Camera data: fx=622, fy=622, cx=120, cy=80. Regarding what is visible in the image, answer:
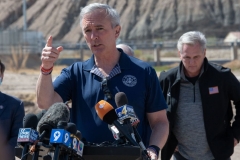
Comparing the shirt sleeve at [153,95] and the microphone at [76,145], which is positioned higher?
the shirt sleeve at [153,95]

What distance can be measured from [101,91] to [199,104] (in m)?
1.69

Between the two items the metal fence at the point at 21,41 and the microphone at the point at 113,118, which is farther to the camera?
the metal fence at the point at 21,41

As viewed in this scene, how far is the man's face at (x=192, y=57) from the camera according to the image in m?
5.45

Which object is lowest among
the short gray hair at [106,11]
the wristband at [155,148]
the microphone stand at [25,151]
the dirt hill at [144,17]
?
the wristband at [155,148]

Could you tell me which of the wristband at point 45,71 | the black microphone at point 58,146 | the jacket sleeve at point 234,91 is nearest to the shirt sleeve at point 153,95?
the wristband at point 45,71

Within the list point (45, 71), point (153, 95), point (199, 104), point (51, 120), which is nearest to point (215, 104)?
point (199, 104)

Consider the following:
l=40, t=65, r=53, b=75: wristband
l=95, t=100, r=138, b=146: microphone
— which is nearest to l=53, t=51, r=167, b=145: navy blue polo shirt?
l=40, t=65, r=53, b=75: wristband

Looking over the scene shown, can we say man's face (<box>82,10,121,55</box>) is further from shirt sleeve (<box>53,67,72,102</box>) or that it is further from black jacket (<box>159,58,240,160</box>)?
black jacket (<box>159,58,240,160</box>)

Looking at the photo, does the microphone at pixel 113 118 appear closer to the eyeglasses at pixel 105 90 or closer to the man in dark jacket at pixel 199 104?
the eyeglasses at pixel 105 90

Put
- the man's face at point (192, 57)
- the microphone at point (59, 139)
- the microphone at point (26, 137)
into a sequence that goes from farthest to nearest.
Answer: the man's face at point (192, 57) < the microphone at point (26, 137) < the microphone at point (59, 139)

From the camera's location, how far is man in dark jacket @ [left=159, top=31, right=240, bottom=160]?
18.0ft

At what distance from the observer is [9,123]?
475cm

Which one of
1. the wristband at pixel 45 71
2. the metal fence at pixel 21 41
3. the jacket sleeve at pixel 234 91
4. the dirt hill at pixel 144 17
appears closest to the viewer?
the wristband at pixel 45 71

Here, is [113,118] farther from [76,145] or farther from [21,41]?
[21,41]
